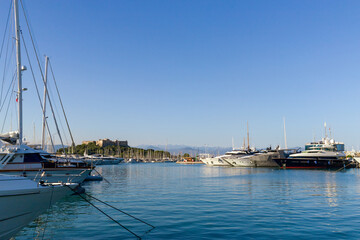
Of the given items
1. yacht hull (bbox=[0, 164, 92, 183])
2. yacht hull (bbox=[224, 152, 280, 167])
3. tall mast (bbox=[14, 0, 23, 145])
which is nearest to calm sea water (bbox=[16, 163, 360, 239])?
yacht hull (bbox=[0, 164, 92, 183])

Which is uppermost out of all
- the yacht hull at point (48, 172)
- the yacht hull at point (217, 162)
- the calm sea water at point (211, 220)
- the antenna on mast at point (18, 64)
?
the antenna on mast at point (18, 64)

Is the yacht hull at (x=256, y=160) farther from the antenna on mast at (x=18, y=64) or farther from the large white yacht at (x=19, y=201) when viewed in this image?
the large white yacht at (x=19, y=201)

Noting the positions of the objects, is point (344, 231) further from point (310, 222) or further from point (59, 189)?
point (59, 189)

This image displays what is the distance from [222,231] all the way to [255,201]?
399 inches

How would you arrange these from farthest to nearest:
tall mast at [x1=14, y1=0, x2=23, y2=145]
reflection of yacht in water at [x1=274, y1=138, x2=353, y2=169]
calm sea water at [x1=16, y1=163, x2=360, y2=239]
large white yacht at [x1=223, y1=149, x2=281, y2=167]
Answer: large white yacht at [x1=223, y1=149, x2=281, y2=167]
reflection of yacht in water at [x1=274, y1=138, x2=353, y2=169]
tall mast at [x1=14, y1=0, x2=23, y2=145]
calm sea water at [x1=16, y1=163, x2=360, y2=239]

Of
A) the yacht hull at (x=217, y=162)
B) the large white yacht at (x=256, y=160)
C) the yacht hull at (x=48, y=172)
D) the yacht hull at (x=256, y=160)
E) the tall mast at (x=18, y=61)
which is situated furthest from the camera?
the yacht hull at (x=217, y=162)

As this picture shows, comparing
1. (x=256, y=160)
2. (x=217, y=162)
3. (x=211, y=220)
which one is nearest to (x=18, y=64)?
(x=211, y=220)

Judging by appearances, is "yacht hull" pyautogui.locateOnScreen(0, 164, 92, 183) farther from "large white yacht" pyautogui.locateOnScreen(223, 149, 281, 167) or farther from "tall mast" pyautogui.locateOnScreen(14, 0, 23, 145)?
"large white yacht" pyautogui.locateOnScreen(223, 149, 281, 167)

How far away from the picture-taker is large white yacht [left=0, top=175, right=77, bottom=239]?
9.12 metres

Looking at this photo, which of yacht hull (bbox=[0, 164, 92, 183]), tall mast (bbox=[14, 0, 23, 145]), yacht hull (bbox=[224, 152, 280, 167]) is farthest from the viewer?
yacht hull (bbox=[224, 152, 280, 167])

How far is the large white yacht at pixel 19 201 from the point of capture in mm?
9117

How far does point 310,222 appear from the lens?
14750 mm

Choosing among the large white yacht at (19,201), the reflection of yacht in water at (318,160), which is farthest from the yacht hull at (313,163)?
the large white yacht at (19,201)

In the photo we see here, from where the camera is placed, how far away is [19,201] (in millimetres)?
9539
